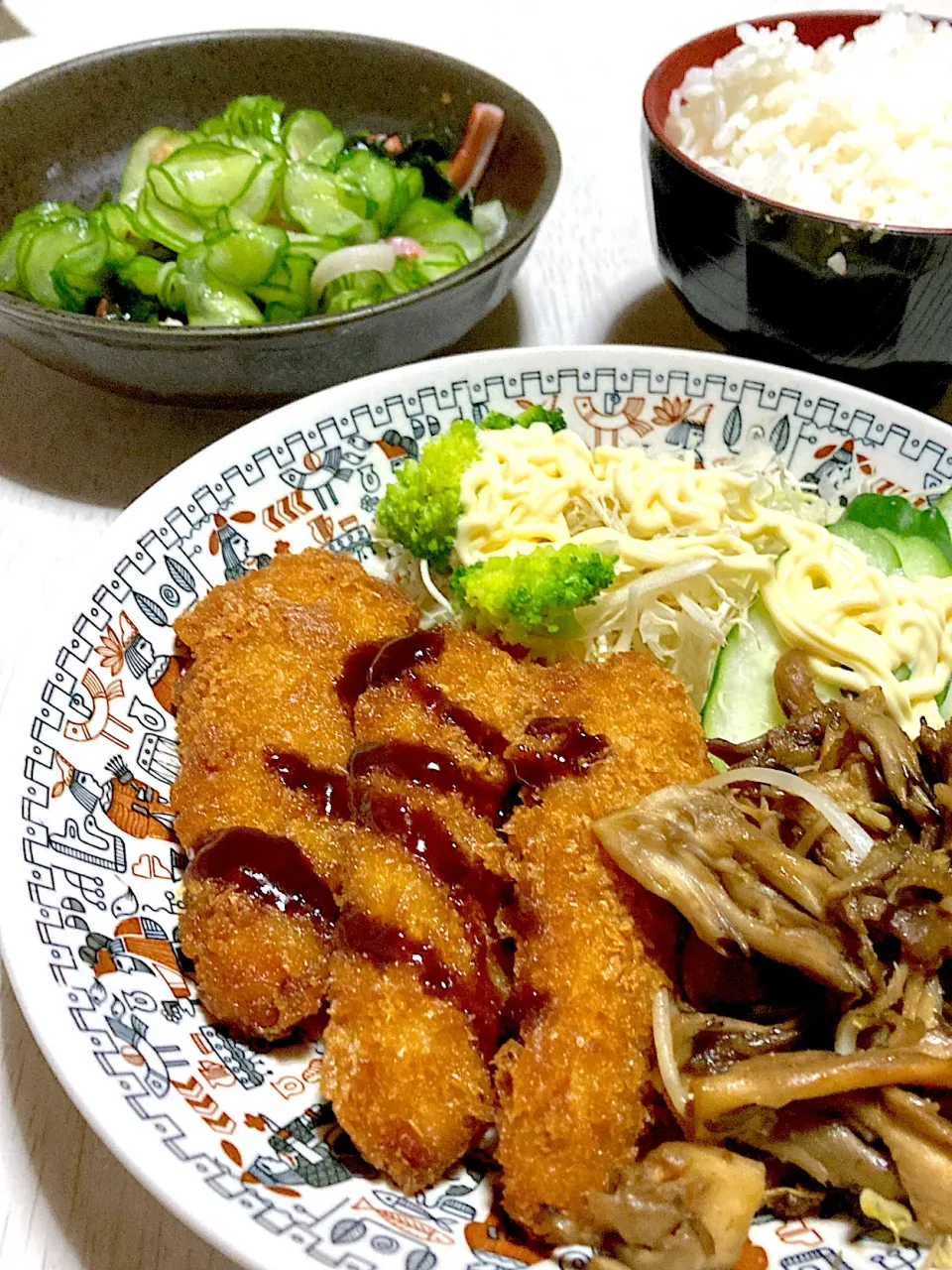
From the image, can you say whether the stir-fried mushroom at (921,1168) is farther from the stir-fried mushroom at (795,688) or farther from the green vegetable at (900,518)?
the green vegetable at (900,518)

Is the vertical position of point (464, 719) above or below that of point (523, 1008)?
above

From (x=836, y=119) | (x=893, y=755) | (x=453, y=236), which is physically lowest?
(x=893, y=755)

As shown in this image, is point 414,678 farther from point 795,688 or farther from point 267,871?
point 795,688

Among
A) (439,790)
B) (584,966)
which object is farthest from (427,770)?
(584,966)

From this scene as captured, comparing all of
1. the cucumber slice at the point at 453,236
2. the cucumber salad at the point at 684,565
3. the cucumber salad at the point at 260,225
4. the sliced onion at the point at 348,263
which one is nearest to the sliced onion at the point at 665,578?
the cucumber salad at the point at 684,565

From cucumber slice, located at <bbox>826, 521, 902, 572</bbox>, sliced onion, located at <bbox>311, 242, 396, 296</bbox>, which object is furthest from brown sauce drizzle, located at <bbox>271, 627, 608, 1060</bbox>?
sliced onion, located at <bbox>311, 242, 396, 296</bbox>

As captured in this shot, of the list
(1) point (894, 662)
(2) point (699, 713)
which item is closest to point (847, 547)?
(1) point (894, 662)

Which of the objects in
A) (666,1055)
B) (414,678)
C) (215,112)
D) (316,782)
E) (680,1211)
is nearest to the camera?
(680,1211)
